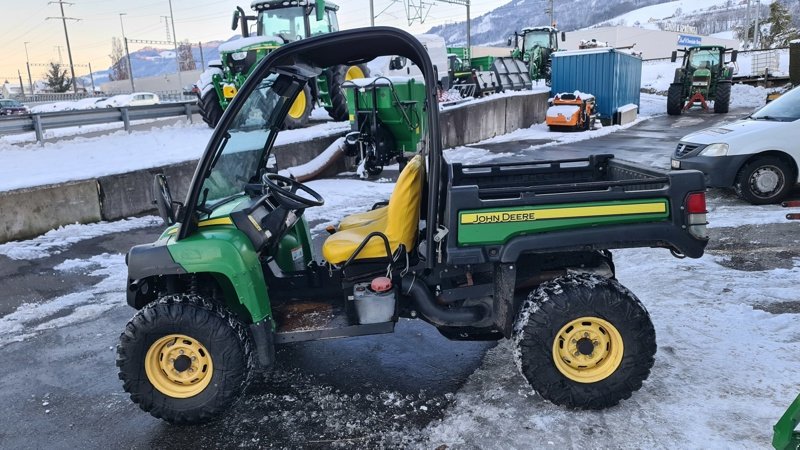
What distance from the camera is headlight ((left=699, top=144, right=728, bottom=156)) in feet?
24.6

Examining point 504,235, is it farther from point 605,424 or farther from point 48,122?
point 48,122

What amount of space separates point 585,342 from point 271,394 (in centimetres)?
190

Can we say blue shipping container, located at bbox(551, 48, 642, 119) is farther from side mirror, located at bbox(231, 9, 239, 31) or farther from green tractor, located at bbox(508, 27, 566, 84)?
side mirror, located at bbox(231, 9, 239, 31)

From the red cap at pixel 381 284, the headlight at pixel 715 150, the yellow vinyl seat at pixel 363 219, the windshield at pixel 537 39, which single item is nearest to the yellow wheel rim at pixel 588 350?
the red cap at pixel 381 284

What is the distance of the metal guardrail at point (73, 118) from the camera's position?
998 cm

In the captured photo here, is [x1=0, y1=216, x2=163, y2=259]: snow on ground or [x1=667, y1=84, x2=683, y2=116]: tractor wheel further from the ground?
[x1=667, y1=84, x2=683, y2=116]: tractor wheel

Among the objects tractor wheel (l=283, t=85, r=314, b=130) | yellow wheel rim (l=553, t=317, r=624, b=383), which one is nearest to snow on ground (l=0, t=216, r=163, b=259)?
tractor wheel (l=283, t=85, r=314, b=130)

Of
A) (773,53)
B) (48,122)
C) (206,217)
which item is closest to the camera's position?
(206,217)

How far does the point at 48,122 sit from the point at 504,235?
1034cm

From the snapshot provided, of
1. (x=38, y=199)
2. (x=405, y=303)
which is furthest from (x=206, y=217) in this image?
(x=38, y=199)

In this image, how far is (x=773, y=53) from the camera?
34.7m

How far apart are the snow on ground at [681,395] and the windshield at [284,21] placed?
37.8 ft

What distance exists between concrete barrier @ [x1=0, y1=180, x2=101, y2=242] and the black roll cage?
17.3 ft

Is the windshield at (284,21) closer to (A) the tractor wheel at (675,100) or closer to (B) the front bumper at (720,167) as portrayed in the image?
(B) the front bumper at (720,167)
